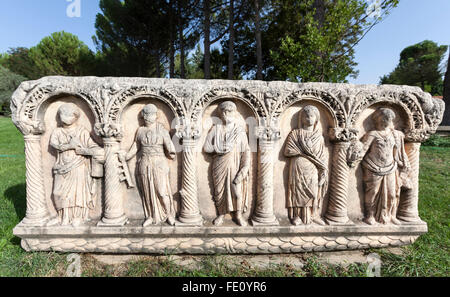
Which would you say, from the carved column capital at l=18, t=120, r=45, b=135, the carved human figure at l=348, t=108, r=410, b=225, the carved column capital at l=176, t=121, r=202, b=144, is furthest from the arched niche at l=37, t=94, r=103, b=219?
the carved human figure at l=348, t=108, r=410, b=225

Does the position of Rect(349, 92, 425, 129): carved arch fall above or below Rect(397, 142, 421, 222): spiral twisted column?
above

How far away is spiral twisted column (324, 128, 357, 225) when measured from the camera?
2.79 m

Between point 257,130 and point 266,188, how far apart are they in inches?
34.2

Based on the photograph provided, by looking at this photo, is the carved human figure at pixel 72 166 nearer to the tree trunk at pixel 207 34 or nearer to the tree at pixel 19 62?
the tree trunk at pixel 207 34

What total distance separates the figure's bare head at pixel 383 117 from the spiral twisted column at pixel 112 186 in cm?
388

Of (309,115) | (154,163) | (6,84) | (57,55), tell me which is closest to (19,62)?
(6,84)

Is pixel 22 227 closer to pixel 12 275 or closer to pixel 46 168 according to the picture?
pixel 12 275

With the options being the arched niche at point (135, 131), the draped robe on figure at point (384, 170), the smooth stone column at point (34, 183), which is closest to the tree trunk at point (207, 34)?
the arched niche at point (135, 131)

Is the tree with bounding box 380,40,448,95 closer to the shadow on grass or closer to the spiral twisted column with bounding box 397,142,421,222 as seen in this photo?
the spiral twisted column with bounding box 397,142,421,222

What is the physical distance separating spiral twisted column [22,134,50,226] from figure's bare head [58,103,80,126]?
1.52 feet

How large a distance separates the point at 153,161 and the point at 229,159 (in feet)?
3.62
